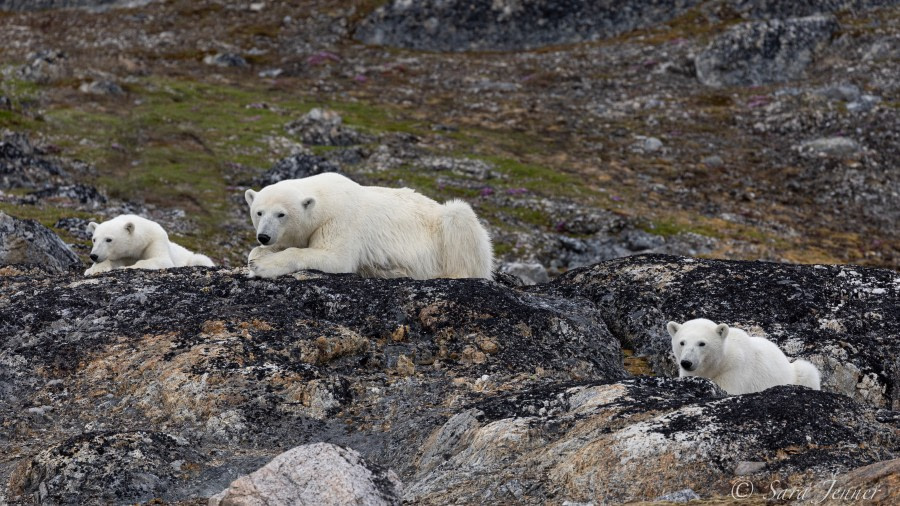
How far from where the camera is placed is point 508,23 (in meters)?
58.7

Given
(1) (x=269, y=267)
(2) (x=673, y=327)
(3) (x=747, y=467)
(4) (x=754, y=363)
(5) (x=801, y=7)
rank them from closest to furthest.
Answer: (3) (x=747, y=467) < (4) (x=754, y=363) < (1) (x=269, y=267) < (2) (x=673, y=327) < (5) (x=801, y=7)

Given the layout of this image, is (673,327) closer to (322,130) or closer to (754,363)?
(754,363)

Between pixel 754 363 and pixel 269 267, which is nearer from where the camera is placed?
pixel 754 363

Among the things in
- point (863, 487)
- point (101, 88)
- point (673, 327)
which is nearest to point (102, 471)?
point (863, 487)

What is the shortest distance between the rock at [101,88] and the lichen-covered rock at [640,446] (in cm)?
4091

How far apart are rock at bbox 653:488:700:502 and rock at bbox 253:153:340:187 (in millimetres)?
27769

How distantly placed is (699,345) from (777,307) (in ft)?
5.66

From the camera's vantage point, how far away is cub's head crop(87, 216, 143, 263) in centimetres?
1412

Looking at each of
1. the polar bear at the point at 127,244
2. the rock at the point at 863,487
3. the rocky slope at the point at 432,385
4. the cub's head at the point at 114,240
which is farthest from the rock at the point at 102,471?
the cub's head at the point at 114,240

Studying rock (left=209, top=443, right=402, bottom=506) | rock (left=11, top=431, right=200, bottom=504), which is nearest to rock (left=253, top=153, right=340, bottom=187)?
rock (left=11, top=431, right=200, bottom=504)

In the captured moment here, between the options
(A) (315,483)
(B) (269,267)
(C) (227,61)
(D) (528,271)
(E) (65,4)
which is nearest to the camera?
(A) (315,483)

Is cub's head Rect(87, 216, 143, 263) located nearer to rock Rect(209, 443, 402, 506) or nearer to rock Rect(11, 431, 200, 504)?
rock Rect(11, 431, 200, 504)

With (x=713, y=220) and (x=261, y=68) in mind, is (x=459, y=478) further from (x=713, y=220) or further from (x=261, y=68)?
(x=261, y=68)

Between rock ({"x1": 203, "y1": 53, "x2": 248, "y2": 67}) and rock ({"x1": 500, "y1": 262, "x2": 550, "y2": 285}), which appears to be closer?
rock ({"x1": 500, "y1": 262, "x2": 550, "y2": 285})
